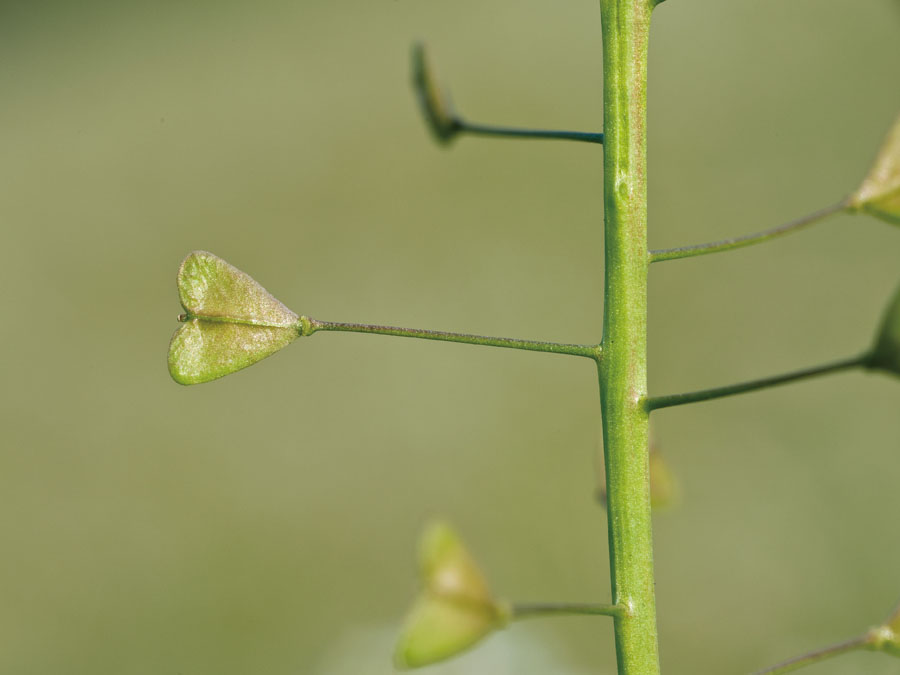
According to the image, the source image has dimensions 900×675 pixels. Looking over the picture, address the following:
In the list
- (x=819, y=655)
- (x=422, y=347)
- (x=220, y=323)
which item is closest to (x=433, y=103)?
(x=220, y=323)

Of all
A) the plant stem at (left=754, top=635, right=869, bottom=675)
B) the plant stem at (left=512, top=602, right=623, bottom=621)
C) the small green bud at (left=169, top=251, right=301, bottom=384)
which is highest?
the small green bud at (left=169, top=251, right=301, bottom=384)

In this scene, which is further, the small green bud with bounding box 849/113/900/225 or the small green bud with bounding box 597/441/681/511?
the small green bud with bounding box 597/441/681/511

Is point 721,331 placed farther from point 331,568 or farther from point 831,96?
point 331,568

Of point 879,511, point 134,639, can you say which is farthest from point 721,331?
point 134,639

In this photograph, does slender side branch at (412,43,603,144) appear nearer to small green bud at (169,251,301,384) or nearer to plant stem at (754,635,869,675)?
small green bud at (169,251,301,384)

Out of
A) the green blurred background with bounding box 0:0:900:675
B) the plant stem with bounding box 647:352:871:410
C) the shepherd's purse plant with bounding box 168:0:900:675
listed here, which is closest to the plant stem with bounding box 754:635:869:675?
the shepherd's purse plant with bounding box 168:0:900:675

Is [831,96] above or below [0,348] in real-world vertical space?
above
